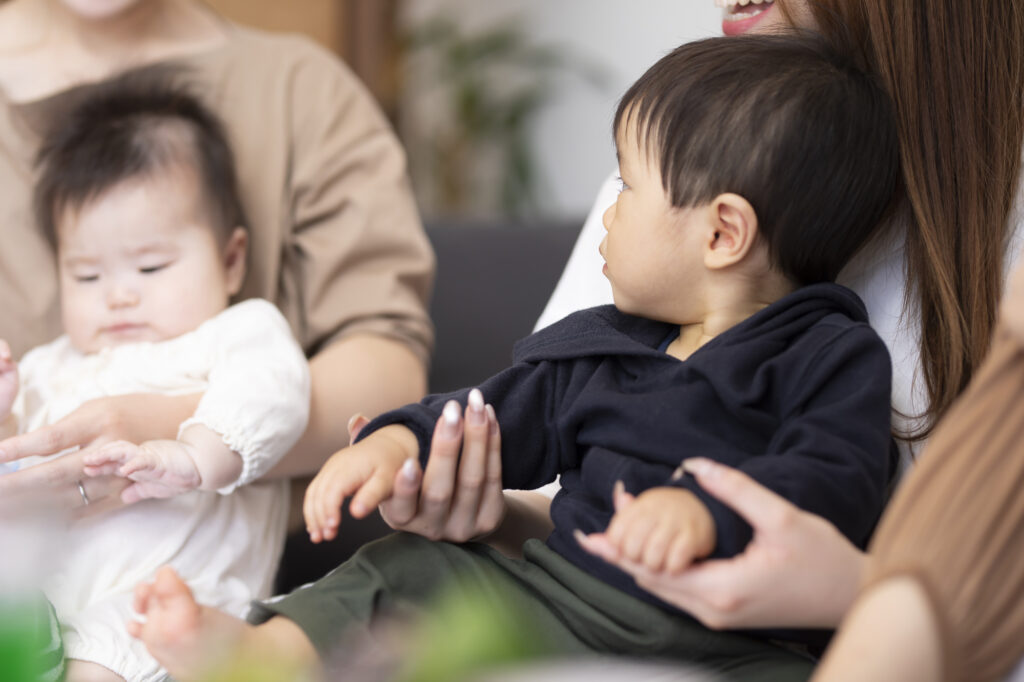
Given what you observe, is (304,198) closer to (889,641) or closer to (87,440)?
(87,440)

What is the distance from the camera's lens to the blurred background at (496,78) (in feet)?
12.1

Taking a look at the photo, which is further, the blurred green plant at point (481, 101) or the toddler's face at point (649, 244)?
the blurred green plant at point (481, 101)

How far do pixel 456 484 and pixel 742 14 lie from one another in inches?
24.2

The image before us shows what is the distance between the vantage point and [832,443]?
31.5 inches

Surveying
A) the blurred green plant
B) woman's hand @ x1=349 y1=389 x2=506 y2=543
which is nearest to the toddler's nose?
woman's hand @ x1=349 y1=389 x2=506 y2=543

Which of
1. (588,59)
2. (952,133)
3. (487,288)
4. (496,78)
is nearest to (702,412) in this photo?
(952,133)

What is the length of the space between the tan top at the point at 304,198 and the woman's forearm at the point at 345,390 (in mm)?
56

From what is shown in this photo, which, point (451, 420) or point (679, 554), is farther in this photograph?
point (451, 420)

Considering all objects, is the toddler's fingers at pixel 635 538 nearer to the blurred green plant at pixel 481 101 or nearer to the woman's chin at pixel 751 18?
the woman's chin at pixel 751 18

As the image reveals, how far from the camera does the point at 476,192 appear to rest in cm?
446

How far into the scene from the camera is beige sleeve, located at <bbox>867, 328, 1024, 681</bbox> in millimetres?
630

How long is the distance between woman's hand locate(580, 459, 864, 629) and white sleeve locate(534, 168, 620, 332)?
1.77 feet

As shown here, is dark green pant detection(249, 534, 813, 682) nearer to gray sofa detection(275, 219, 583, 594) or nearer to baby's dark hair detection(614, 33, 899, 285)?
baby's dark hair detection(614, 33, 899, 285)

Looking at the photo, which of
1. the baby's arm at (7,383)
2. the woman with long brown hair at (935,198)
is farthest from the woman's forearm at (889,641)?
the baby's arm at (7,383)
